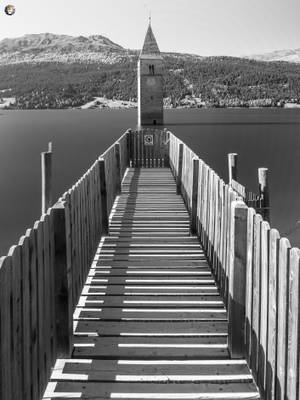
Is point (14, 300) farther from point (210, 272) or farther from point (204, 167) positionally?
point (204, 167)

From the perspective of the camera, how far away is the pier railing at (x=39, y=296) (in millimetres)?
3520

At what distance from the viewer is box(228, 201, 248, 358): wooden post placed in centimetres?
519

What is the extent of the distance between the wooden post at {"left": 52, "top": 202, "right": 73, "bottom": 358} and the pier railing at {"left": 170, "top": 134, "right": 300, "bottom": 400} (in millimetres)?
1469

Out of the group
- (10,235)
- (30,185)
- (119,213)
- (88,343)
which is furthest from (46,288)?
(30,185)

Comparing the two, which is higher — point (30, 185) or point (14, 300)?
point (14, 300)

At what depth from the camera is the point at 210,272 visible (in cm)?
763

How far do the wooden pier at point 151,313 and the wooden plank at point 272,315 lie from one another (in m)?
0.01

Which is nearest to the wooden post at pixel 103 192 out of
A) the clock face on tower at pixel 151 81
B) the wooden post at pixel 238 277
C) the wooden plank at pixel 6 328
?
the wooden post at pixel 238 277

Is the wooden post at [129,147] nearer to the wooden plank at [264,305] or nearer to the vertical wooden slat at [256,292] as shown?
the vertical wooden slat at [256,292]

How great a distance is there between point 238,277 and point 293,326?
1.63 metres

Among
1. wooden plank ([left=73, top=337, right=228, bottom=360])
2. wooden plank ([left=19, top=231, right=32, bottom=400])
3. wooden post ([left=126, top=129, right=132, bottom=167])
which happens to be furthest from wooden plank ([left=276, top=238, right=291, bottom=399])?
wooden post ([left=126, top=129, right=132, bottom=167])

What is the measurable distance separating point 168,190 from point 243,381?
10802mm

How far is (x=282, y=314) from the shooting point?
12.6ft

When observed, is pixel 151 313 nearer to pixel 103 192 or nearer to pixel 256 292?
pixel 256 292
